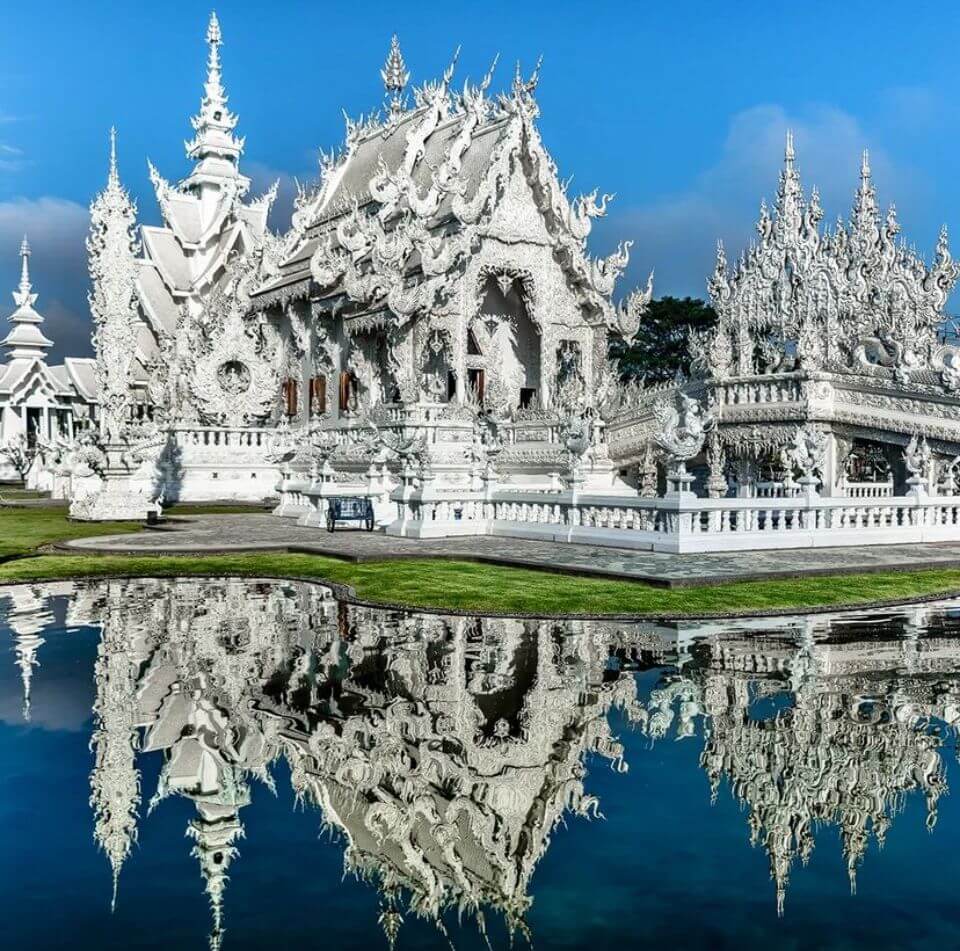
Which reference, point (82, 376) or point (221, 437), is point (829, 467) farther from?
point (82, 376)

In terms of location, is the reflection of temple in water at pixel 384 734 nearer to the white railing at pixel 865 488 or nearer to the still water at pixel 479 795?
the still water at pixel 479 795

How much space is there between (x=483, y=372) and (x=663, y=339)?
26.0 metres

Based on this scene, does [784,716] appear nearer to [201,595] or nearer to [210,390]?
[201,595]

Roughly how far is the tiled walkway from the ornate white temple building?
47355 millimetres

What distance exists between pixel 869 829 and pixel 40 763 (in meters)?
4.30

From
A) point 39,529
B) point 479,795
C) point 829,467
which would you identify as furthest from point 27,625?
point 829,467

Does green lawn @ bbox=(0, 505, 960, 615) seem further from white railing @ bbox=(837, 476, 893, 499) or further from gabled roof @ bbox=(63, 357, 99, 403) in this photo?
gabled roof @ bbox=(63, 357, 99, 403)

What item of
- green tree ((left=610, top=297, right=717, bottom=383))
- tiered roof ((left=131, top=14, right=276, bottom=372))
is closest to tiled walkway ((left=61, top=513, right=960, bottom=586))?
tiered roof ((left=131, top=14, right=276, bottom=372))

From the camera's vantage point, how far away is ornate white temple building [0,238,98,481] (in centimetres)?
6594

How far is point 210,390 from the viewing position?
123 ft

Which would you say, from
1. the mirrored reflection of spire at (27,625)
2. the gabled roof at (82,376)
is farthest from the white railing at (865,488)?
the gabled roof at (82,376)

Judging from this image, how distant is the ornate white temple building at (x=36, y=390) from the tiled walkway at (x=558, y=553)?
1864 inches

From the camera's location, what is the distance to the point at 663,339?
5978cm

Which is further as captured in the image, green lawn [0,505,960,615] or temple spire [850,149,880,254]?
temple spire [850,149,880,254]
